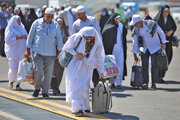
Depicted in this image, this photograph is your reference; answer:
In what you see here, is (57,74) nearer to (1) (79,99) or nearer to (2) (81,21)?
(2) (81,21)

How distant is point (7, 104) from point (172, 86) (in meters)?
4.11

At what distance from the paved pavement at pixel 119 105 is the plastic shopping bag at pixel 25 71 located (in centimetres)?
29

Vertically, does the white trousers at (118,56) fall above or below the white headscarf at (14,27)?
below

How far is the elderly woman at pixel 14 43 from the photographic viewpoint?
39.3 feet

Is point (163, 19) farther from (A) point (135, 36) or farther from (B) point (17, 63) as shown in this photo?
(B) point (17, 63)

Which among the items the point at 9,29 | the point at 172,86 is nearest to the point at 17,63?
the point at 9,29

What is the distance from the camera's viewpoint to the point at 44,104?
990 centimetres

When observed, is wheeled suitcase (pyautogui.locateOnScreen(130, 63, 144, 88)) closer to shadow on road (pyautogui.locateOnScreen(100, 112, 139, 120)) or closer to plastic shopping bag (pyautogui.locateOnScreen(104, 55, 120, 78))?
plastic shopping bag (pyautogui.locateOnScreen(104, 55, 120, 78))

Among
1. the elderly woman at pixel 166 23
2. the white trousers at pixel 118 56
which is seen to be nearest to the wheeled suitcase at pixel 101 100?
the white trousers at pixel 118 56

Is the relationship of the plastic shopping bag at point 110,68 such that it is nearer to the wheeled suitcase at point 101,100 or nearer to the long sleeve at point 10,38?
the wheeled suitcase at point 101,100

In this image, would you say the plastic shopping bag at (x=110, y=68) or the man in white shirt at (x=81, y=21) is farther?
the man in white shirt at (x=81, y=21)

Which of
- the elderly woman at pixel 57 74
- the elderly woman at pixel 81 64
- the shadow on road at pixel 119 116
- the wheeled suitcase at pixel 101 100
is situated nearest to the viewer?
the shadow on road at pixel 119 116

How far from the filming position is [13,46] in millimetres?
12117

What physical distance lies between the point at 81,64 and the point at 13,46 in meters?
3.55
